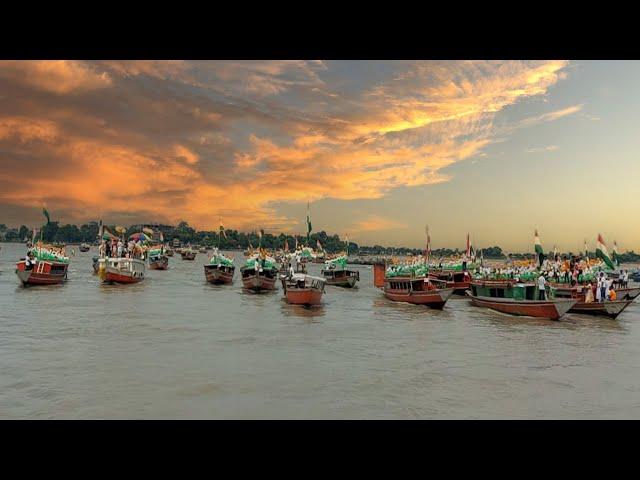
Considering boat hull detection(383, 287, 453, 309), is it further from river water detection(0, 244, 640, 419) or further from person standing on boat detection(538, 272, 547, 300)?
person standing on boat detection(538, 272, 547, 300)

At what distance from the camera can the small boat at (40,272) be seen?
2127 inches

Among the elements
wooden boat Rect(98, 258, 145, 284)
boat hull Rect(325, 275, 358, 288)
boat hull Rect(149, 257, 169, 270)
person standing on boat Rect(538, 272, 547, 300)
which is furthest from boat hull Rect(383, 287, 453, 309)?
boat hull Rect(149, 257, 169, 270)

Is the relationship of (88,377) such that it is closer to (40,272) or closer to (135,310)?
(135,310)

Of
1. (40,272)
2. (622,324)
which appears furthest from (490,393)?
(40,272)

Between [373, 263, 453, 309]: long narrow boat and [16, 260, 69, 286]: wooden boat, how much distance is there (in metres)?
36.8

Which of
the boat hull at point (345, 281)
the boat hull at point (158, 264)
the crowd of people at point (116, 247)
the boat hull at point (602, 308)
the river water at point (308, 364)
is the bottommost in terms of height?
the river water at point (308, 364)

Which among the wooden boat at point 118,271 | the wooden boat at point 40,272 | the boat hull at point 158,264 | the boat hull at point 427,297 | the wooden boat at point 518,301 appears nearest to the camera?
the wooden boat at point 518,301

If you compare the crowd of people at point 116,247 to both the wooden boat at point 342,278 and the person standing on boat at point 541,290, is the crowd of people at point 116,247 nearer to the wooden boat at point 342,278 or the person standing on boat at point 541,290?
the wooden boat at point 342,278

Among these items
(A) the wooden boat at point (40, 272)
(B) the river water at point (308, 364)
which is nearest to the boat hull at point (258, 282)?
(B) the river water at point (308, 364)

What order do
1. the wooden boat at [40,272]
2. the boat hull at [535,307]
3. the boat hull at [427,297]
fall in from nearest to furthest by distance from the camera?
1. the boat hull at [535,307]
2. the boat hull at [427,297]
3. the wooden boat at [40,272]

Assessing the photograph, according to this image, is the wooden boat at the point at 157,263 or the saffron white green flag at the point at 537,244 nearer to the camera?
the saffron white green flag at the point at 537,244

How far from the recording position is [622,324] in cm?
3634

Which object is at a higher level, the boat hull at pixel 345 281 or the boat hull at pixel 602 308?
the boat hull at pixel 345 281

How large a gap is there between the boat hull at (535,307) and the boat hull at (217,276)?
1459 inches
